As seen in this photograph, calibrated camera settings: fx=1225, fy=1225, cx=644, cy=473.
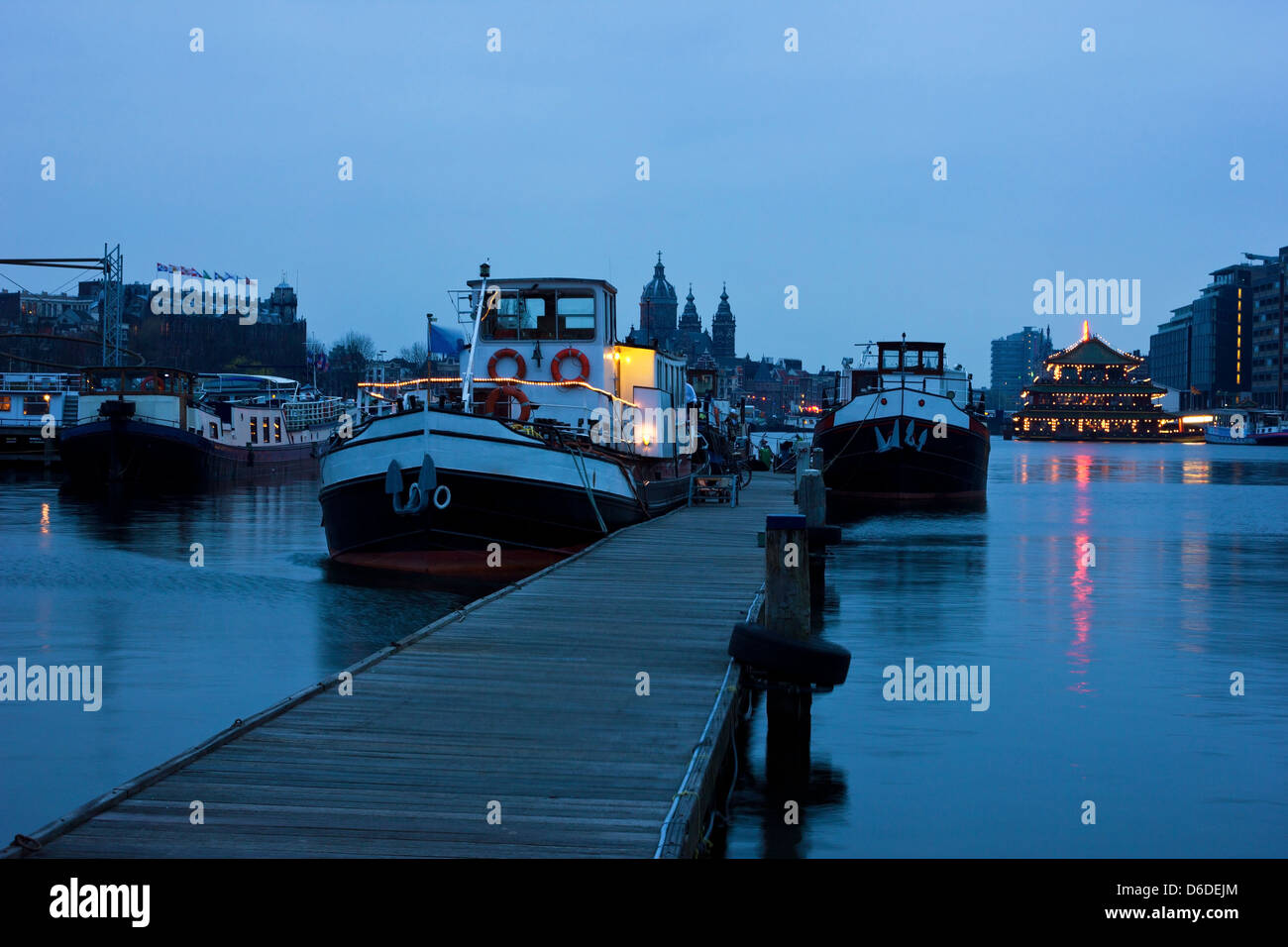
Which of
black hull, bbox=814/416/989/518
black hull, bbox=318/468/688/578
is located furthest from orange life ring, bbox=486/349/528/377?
black hull, bbox=814/416/989/518

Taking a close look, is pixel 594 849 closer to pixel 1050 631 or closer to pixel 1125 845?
pixel 1125 845

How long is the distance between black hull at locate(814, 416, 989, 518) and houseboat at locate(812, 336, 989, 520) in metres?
0.04

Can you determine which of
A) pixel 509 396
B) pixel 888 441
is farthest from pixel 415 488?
pixel 888 441

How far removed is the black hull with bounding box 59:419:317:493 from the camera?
55.9 metres

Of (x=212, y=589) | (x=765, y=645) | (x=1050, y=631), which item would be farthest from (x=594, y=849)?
(x=212, y=589)

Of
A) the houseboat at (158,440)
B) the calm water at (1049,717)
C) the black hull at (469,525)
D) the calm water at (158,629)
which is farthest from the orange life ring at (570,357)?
the houseboat at (158,440)

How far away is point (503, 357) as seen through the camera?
1120 inches

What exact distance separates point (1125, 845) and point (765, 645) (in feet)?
11.8

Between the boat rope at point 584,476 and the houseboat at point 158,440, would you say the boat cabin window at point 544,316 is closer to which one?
the boat rope at point 584,476

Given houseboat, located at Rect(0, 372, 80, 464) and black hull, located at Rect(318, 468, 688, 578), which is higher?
houseboat, located at Rect(0, 372, 80, 464)

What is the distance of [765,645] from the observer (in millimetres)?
11859

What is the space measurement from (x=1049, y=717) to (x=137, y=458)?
5086 centimetres

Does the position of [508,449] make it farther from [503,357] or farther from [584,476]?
[503,357]

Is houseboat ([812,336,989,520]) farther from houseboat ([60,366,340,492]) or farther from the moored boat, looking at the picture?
the moored boat
